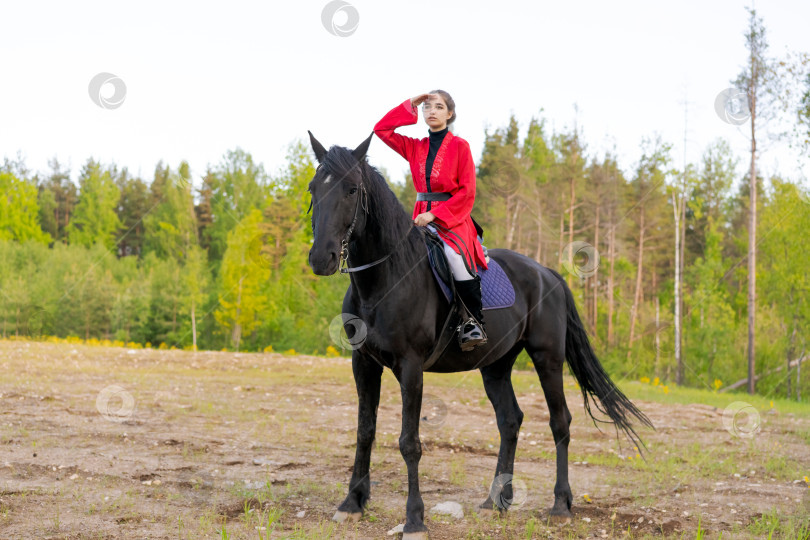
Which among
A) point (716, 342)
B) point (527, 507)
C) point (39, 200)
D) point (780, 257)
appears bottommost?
point (527, 507)

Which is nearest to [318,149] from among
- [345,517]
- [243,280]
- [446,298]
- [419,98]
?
[419,98]

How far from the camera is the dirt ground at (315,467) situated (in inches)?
217

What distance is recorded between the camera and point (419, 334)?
5.56 metres

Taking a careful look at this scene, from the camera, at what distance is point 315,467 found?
7.71 meters

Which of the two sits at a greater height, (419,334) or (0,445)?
(419,334)

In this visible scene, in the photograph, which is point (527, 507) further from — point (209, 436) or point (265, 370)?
point (265, 370)

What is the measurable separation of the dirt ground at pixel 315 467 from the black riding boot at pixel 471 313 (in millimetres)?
1687

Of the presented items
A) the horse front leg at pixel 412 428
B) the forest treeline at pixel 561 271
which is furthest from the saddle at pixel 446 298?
the forest treeline at pixel 561 271

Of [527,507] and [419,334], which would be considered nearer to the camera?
[419,334]

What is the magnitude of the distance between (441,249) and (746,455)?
23.3 feet

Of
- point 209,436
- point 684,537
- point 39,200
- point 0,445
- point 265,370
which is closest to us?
point 684,537

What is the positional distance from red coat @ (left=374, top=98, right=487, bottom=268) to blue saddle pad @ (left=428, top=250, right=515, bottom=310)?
45cm

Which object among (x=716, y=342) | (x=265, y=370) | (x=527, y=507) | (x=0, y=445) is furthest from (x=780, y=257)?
(x=0, y=445)

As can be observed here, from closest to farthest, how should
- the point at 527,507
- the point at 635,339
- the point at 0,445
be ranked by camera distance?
the point at 527,507, the point at 0,445, the point at 635,339
